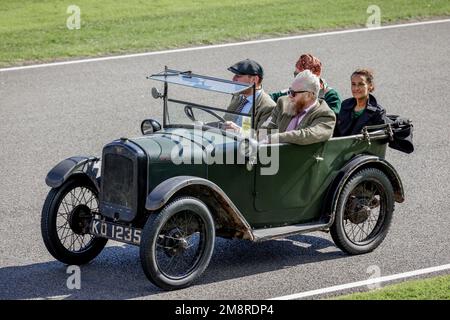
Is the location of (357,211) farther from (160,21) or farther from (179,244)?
(160,21)

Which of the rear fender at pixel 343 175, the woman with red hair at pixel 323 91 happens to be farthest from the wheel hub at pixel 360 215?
the woman with red hair at pixel 323 91

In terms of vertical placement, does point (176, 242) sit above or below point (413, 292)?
above

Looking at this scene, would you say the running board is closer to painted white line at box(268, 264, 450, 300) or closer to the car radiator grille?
painted white line at box(268, 264, 450, 300)

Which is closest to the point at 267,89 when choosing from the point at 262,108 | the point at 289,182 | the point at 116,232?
the point at 262,108

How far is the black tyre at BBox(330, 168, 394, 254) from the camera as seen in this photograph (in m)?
9.34

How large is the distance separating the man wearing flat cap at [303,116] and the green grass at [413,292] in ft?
4.64

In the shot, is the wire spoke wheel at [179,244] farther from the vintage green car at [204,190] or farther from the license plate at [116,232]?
the license plate at [116,232]

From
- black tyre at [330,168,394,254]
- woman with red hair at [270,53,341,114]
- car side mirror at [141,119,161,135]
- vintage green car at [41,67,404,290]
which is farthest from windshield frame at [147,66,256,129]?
woman with red hair at [270,53,341,114]

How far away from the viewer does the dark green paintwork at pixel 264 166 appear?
340 inches

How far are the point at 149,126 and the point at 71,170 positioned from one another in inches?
31.5

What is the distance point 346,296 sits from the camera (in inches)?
329

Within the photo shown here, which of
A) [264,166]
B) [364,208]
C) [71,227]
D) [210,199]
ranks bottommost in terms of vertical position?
[71,227]

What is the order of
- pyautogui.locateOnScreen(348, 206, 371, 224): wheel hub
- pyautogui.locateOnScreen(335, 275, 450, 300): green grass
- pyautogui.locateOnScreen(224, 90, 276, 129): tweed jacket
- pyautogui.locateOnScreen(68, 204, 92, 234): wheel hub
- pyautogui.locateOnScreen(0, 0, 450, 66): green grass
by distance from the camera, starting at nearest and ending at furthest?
pyautogui.locateOnScreen(335, 275, 450, 300): green grass < pyautogui.locateOnScreen(68, 204, 92, 234): wheel hub < pyautogui.locateOnScreen(348, 206, 371, 224): wheel hub < pyautogui.locateOnScreen(224, 90, 276, 129): tweed jacket < pyautogui.locateOnScreen(0, 0, 450, 66): green grass

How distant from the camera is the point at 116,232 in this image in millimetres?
8586
